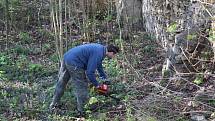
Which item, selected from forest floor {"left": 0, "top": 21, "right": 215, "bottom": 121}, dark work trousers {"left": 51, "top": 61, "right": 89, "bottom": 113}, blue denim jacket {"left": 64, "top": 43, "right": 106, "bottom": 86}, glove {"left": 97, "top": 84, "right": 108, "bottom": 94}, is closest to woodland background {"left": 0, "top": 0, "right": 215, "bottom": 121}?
forest floor {"left": 0, "top": 21, "right": 215, "bottom": 121}

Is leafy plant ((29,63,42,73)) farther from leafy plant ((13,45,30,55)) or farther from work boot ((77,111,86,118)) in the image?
work boot ((77,111,86,118))

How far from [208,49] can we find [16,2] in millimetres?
10026

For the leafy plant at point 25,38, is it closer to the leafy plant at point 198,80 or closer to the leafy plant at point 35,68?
the leafy plant at point 35,68

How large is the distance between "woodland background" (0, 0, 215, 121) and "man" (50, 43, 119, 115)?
0.45 m

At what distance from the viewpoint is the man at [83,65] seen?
27.6ft

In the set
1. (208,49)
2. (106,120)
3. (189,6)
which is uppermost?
(189,6)

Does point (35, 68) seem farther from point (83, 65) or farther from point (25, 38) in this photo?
point (83, 65)

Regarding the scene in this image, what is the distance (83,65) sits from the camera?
8.71 m

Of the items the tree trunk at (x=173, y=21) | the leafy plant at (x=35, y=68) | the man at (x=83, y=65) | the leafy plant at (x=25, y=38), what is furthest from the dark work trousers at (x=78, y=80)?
the leafy plant at (x=25, y=38)

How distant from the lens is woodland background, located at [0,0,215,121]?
7938mm

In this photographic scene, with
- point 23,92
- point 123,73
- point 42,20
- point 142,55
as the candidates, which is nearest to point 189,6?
point 123,73

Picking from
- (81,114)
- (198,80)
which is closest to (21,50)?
(81,114)

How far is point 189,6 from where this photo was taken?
34.6 ft

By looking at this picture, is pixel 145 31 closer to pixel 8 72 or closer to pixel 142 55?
pixel 142 55
